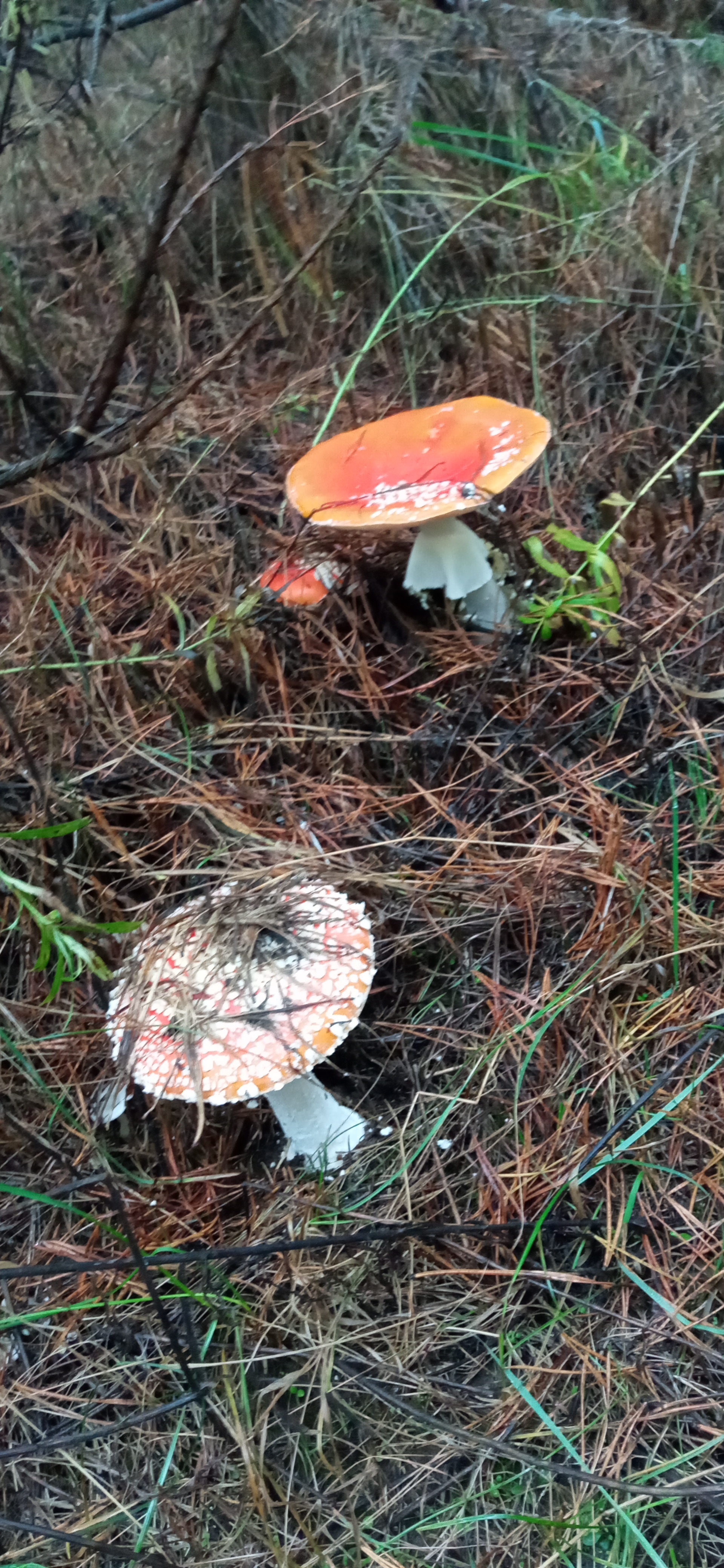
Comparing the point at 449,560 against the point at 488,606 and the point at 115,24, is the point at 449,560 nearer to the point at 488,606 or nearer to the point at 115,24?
the point at 488,606

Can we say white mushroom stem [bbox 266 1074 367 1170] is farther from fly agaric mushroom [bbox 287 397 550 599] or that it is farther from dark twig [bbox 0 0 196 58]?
dark twig [bbox 0 0 196 58]

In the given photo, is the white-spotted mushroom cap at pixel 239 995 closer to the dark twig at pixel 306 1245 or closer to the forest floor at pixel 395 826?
the forest floor at pixel 395 826

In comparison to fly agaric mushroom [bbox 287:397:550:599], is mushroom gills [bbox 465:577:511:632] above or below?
Result: below

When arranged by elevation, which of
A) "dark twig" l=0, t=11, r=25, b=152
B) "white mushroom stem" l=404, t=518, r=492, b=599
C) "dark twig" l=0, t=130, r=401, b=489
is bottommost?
"white mushroom stem" l=404, t=518, r=492, b=599

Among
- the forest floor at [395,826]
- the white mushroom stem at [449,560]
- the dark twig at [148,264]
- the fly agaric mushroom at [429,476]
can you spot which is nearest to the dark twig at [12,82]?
the dark twig at [148,264]

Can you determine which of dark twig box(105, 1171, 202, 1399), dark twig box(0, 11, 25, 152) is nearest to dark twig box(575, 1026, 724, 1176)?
dark twig box(105, 1171, 202, 1399)

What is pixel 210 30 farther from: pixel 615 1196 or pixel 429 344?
pixel 615 1196

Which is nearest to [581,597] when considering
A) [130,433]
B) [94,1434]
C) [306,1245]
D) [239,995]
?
[130,433]
